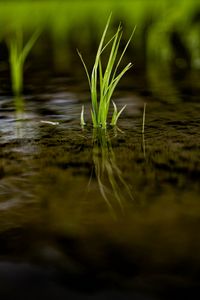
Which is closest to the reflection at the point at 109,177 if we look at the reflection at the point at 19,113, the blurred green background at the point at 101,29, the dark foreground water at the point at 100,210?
the dark foreground water at the point at 100,210

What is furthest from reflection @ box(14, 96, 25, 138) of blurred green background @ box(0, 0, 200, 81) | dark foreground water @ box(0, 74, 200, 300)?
blurred green background @ box(0, 0, 200, 81)

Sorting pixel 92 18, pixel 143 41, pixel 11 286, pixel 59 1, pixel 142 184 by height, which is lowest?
pixel 11 286

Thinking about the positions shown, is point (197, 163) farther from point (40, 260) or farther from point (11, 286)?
point (11, 286)

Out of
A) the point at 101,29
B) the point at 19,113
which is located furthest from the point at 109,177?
the point at 101,29

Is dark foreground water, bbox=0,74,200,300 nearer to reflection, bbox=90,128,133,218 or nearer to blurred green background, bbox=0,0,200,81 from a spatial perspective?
reflection, bbox=90,128,133,218

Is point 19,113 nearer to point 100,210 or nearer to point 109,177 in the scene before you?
point 109,177

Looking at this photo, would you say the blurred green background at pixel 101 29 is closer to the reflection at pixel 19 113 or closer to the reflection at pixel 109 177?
the reflection at pixel 19 113

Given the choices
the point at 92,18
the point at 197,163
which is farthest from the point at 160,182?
the point at 92,18
